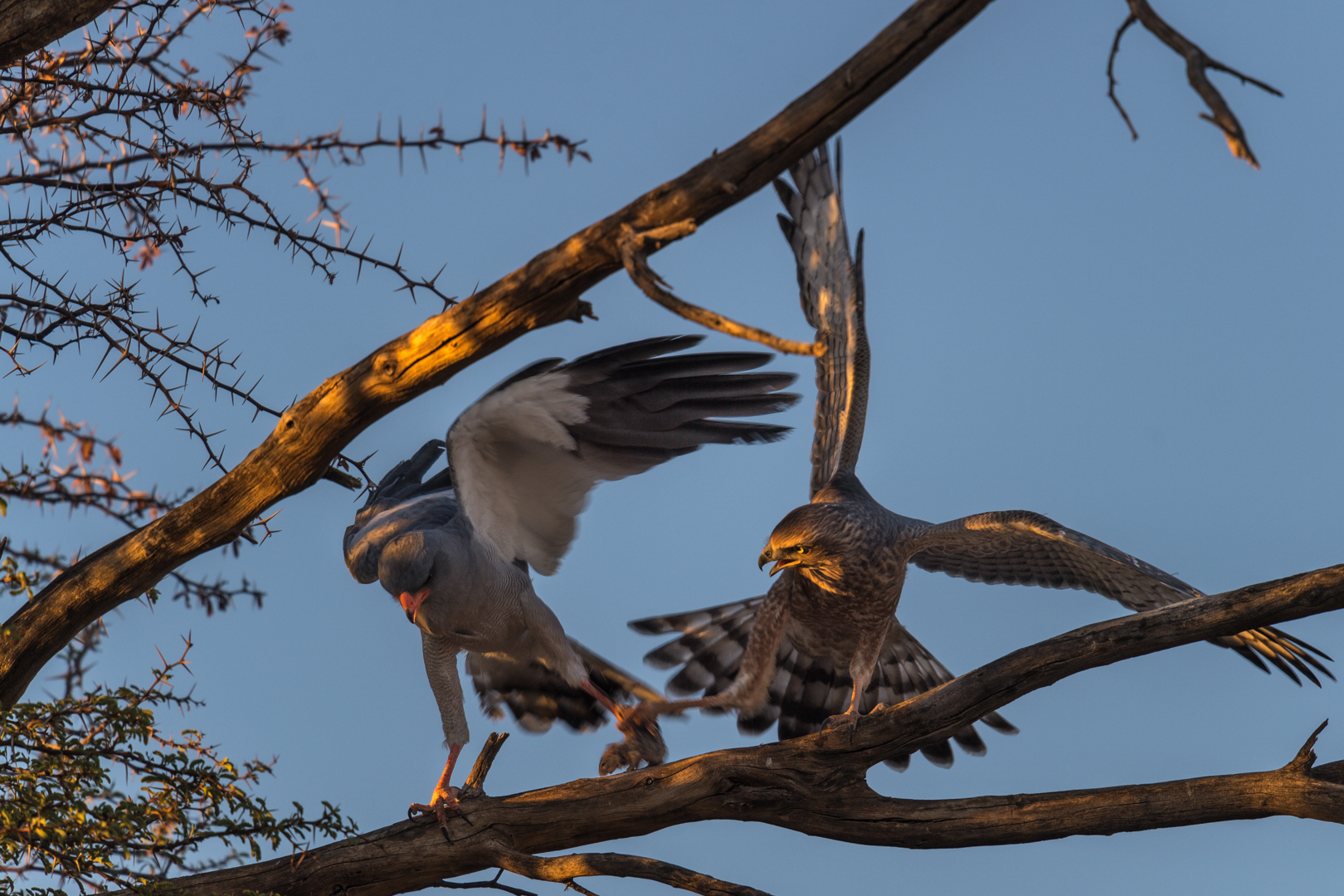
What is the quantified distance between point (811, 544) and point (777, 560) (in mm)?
207

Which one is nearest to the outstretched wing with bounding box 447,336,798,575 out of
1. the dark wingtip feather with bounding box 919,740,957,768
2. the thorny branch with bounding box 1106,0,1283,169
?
the thorny branch with bounding box 1106,0,1283,169

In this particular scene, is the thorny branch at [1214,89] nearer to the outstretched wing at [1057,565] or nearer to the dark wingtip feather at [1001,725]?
the outstretched wing at [1057,565]

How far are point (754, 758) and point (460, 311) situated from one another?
2.02 meters

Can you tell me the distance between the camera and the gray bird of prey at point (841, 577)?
4617mm

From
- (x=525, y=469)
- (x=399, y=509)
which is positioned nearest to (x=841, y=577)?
(x=525, y=469)

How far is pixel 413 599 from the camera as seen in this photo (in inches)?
179

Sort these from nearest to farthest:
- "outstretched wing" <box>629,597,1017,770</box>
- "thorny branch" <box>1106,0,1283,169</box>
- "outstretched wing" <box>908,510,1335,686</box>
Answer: "thorny branch" <box>1106,0,1283,169</box> → "outstretched wing" <box>908,510,1335,686</box> → "outstretched wing" <box>629,597,1017,770</box>

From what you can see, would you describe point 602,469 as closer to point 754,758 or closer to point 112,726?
point 754,758

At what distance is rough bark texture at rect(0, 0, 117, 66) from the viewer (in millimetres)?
3752

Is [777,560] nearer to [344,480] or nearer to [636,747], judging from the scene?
[636,747]

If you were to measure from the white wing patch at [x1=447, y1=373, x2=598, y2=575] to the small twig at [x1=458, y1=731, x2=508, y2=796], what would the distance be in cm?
80

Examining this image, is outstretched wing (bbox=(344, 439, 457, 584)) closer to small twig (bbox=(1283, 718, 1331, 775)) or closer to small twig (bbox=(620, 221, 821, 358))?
small twig (bbox=(620, 221, 821, 358))

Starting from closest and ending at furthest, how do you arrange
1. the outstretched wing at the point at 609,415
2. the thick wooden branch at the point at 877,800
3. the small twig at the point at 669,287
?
the small twig at the point at 669,287 < the thick wooden branch at the point at 877,800 < the outstretched wing at the point at 609,415

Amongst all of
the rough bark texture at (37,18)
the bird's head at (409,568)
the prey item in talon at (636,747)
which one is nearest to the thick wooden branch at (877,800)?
the prey item in talon at (636,747)
